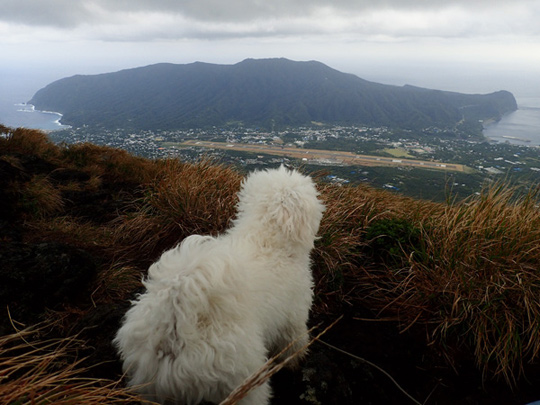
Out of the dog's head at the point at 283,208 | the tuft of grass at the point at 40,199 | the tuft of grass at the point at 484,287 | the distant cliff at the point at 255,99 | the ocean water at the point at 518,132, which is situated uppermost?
the distant cliff at the point at 255,99

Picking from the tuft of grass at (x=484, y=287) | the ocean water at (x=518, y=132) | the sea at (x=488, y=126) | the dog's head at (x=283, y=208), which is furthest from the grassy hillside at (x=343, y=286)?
the ocean water at (x=518, y=132)

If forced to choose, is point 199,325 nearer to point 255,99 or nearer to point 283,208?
point 283,208

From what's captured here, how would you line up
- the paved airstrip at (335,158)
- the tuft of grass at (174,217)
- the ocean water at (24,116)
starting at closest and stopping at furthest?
the tuft of grass at (174,217) → the paved airstrip at (335,158) → the ocean water at (24,116)

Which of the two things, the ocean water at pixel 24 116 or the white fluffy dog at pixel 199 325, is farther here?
the ocean water at pixel 24 116

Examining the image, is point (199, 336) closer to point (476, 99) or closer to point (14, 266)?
point (14, 266)

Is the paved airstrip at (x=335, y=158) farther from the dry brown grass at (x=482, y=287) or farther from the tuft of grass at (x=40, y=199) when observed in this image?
the tuft of grass at (x=40, y=199)

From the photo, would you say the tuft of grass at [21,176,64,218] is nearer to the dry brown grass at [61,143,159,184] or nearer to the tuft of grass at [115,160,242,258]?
the tuft of grass at [115,160,242,258]

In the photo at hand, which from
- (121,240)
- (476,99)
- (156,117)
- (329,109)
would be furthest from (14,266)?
(476,99)

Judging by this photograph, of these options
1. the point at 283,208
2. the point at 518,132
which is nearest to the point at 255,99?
the point at 518,132
